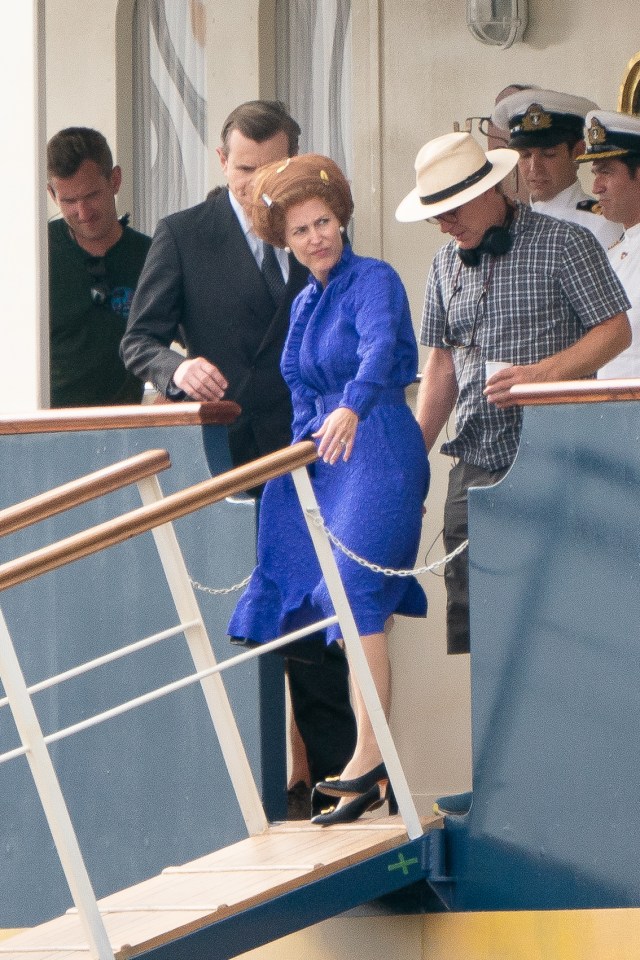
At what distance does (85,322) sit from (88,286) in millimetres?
125

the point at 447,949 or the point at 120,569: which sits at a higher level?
the point at 120,569

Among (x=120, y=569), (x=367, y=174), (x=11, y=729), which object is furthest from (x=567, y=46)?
(x=11, y=729)

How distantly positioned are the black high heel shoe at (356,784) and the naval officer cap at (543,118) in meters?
2.67

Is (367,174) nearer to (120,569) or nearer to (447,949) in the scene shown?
(120,569)

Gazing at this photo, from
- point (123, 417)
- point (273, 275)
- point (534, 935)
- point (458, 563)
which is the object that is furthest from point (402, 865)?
point (273, 275)

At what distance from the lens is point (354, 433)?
15.8ft

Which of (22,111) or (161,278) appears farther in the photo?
(22,111)

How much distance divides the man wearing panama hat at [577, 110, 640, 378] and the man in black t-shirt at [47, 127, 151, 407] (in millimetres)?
1584

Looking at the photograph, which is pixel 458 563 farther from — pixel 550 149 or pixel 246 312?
pixel 550 149

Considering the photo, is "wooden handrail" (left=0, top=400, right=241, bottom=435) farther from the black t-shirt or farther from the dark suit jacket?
the black t-shirt

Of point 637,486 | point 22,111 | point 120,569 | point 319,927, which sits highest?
point 22,111

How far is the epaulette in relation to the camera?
6668 mm

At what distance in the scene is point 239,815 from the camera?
17.8 ft

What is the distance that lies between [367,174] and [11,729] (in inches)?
111
